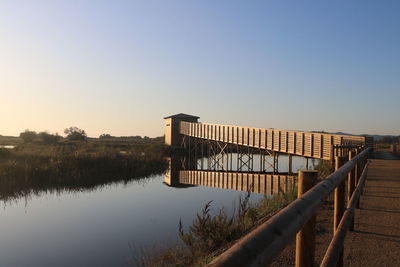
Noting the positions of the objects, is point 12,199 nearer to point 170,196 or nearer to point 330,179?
point 170,196

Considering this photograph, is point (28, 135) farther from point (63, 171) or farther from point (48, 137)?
point (63, 171)

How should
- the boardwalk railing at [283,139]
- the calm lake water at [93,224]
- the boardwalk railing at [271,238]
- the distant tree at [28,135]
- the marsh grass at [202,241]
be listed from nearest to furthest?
the boardwalk railing at [271,238] < the marsh grass at [202,241] < the calm lake water at [93,224] < the boardwalk railing at [283,139] < the distant tree at [28,135]

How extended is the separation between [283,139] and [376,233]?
20.4m

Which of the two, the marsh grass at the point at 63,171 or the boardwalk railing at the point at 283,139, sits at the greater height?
the boardwalk railing at the point at 283,139

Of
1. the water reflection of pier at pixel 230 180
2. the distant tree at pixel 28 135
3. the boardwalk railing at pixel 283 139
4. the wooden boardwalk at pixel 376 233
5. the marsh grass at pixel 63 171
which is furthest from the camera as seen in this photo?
the distant tree at pixel 28 135

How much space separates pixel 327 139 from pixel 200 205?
1087cm

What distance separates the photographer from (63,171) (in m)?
20.5

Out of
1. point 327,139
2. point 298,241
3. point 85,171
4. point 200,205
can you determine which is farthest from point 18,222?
point 327,139

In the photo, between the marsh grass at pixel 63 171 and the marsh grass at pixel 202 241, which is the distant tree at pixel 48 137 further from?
the marsh grass at pixel 202 241

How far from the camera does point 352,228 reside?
558 centimetres

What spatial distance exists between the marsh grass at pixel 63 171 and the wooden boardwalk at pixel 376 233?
548 inches

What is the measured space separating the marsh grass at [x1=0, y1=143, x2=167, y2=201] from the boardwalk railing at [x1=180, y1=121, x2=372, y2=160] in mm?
7569

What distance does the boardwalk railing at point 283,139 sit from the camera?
70.6ft

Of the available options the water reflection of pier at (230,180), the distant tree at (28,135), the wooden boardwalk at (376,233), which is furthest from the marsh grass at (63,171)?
the distant tree at (28,135)
